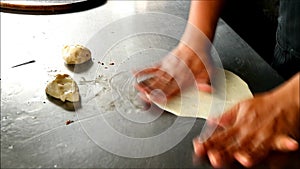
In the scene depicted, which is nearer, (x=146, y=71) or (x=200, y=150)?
(x=200, y=150)

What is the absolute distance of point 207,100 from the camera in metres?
0.74

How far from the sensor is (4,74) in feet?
2.62

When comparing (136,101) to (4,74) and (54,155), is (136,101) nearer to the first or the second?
(54,155)

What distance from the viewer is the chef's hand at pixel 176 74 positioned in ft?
2.47

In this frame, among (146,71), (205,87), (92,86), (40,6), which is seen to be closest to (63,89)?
(92,86)

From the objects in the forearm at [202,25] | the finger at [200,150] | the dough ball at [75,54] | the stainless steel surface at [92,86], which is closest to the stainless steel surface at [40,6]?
the stainless steel surface at [92,86]

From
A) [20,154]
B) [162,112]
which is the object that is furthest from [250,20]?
[20,154]

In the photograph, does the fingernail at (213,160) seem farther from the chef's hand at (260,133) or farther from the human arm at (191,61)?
the human arm at (191,61)

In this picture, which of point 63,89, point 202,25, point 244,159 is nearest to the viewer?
point 244,159

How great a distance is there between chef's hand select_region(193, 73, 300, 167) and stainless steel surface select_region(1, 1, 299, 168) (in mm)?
21

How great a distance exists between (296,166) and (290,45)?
336mm

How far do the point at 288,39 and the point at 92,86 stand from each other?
0.45 meters

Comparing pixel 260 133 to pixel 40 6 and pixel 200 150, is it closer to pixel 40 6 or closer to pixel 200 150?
pixel 200 150

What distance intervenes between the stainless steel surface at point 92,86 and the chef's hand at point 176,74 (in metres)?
0.04
